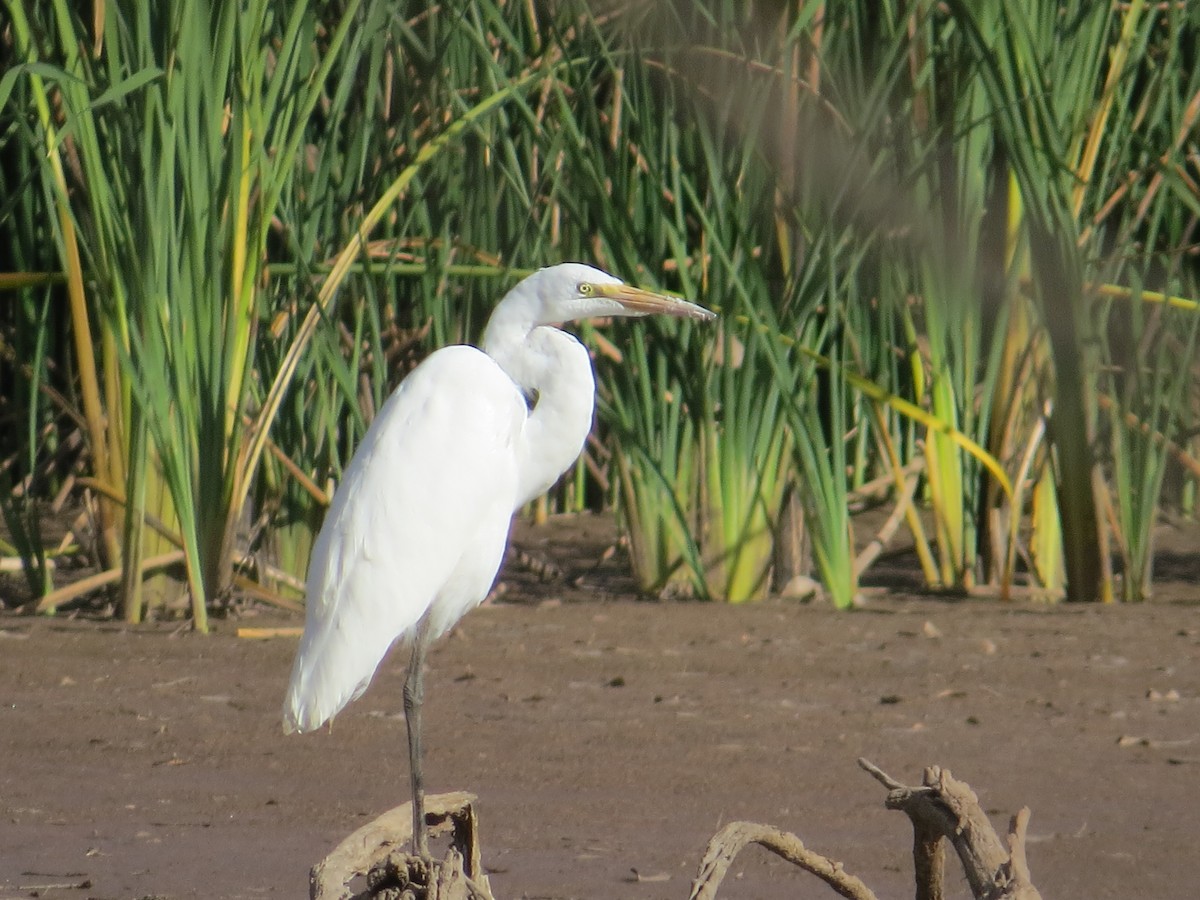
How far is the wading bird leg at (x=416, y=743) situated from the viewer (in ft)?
9.98

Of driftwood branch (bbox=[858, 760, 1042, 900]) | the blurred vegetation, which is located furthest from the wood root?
the blurred vegetation

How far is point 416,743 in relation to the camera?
3.32 metres

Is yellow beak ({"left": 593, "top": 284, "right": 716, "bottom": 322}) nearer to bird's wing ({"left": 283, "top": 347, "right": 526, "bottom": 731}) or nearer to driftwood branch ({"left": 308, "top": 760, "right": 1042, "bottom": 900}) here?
bird's wing ({"left": 283, "top": 347, "right": 526, "bottom": 731})

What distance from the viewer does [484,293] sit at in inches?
222

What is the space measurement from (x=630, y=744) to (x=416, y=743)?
911mm

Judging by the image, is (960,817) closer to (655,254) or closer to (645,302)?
(645,302)

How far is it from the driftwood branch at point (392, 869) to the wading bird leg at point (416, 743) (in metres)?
0.08

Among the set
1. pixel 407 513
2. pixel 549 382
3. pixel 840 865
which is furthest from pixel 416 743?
pixel 840 865

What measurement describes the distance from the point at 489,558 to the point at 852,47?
8.95 ft

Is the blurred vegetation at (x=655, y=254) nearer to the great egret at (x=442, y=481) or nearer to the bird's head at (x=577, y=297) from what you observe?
the great egret at (x=442, y=481)

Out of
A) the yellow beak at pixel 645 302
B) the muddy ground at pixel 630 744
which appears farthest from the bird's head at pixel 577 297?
the muddy ground at pixel 630 744

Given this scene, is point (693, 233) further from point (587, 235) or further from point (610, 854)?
point (610, 854)

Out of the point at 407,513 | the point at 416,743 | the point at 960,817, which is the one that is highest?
the point at 407,513

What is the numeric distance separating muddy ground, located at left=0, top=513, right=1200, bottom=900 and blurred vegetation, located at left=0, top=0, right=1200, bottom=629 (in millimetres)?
350
